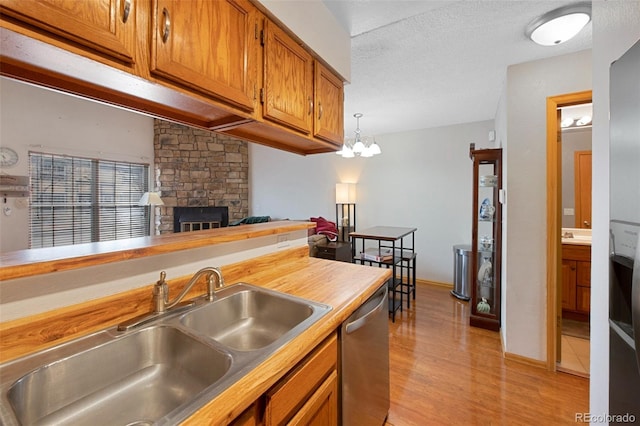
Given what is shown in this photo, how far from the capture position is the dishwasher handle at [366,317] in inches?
42.3

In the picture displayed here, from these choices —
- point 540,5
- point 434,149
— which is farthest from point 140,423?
point 434,149

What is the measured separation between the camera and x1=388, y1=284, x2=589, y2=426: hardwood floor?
5.33 feet

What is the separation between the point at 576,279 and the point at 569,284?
80 mm

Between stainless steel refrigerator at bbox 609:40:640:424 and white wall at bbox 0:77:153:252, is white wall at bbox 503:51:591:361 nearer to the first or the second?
stainless steel refrigerator at bbox 609:40:640:424

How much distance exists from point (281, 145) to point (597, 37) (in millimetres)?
1692

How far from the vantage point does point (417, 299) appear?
350 cm

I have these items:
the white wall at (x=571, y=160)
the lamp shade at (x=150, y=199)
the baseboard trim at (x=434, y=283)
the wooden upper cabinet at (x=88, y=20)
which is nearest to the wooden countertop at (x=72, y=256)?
the wooden upper cabinet at (x=88, y=20)

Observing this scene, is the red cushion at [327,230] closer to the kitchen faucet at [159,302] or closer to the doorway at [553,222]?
the doorway at [553,222]

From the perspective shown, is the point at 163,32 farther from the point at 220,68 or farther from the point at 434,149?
the point at 434,149

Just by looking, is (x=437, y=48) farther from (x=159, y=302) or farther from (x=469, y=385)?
(x=469, y=385)

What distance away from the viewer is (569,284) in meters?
2.72

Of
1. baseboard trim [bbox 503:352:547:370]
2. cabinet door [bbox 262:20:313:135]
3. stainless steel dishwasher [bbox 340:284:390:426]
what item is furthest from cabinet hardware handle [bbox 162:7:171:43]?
baseboard trim [bbox 503:352:547:370]

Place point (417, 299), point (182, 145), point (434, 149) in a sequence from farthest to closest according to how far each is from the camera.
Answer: point (182, 145) < point (434, 149) < point (417, 299)

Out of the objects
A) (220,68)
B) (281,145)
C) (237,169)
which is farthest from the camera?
(237,169)
